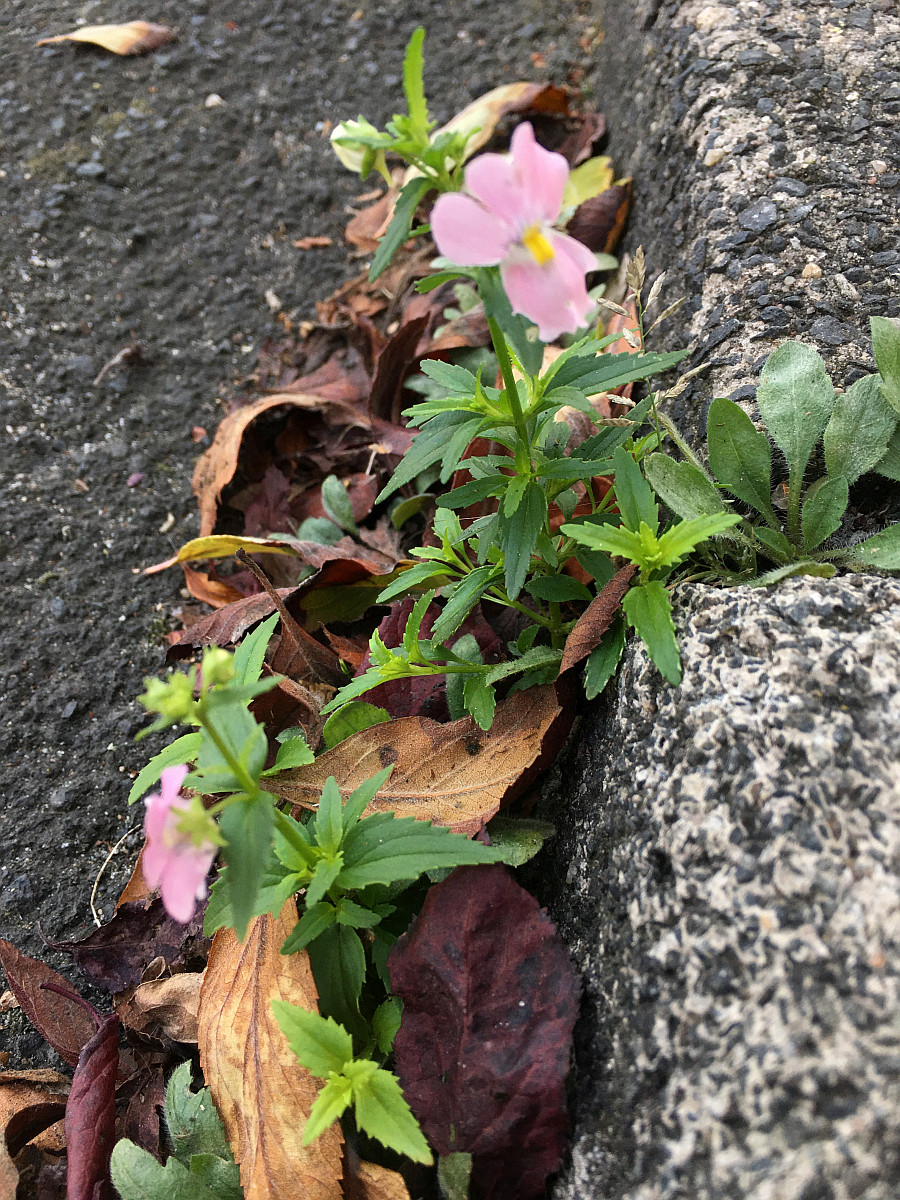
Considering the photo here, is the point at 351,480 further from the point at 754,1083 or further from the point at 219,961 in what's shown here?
the point at 754,1083

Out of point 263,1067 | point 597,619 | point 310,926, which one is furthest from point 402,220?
point 263,1067

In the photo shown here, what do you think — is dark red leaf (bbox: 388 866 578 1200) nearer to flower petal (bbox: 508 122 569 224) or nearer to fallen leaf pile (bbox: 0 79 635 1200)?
fallen leaf pile (bbox: 0 79 635 1200)

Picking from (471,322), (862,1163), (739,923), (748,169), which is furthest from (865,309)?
(862,1163)

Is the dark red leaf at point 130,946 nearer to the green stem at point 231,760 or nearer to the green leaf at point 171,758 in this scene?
the green leaf at point 171,758

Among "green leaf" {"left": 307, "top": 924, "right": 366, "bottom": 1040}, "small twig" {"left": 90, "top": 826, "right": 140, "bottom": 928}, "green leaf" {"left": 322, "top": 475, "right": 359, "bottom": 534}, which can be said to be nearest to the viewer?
"green leaf" {"left": 307, "top": 924, "right": 366, "bottom": 1040}

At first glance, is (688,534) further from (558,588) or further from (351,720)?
(351,720)

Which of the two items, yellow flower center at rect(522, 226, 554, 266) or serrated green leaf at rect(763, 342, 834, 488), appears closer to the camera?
yellow flower center at rect(522, 226, 554, 266)


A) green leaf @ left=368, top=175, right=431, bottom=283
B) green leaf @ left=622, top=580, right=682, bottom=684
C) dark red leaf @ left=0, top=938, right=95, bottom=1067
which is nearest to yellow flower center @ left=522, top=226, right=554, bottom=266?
→ green leaf @ left=368, top=175, right=431, bottom=283
